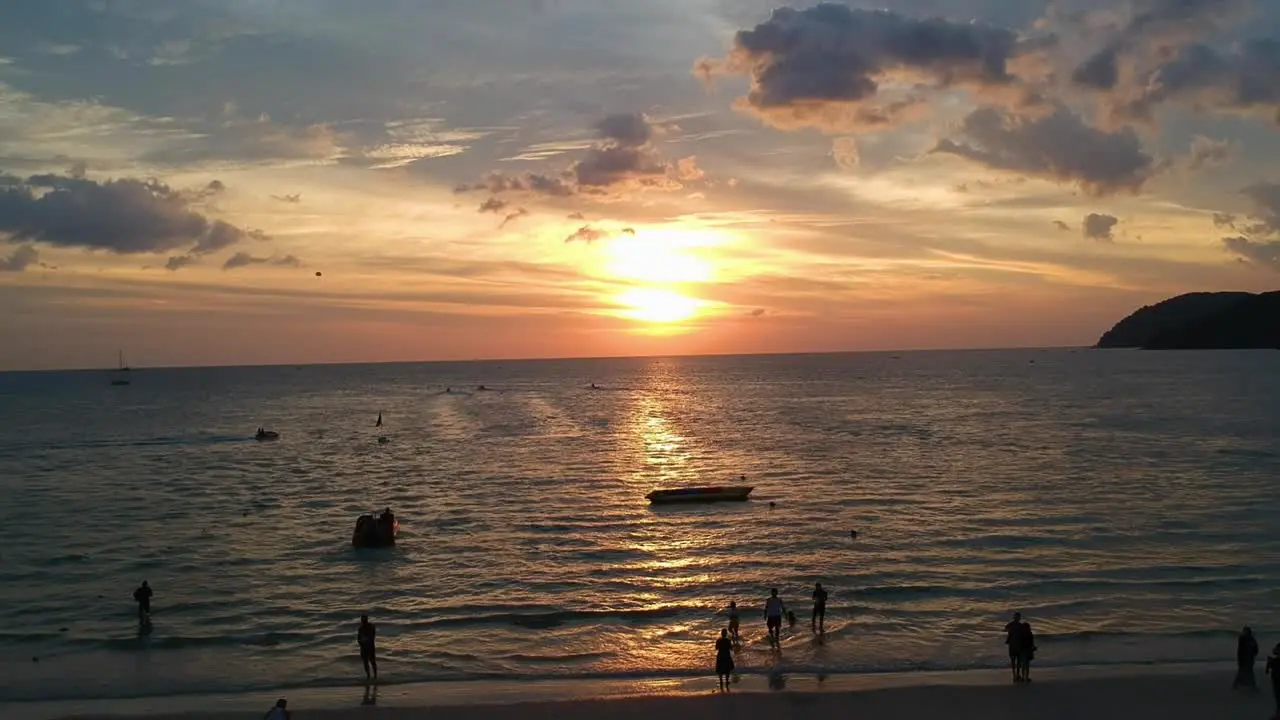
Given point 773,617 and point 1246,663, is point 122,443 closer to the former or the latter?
point 773,617

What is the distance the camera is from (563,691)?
21688 mm

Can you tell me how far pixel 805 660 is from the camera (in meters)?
23.4

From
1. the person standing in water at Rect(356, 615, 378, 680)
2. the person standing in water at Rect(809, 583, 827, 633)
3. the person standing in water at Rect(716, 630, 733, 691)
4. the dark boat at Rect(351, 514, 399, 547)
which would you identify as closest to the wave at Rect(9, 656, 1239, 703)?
the person standing in water at Rect(356, 615, 378, 680)

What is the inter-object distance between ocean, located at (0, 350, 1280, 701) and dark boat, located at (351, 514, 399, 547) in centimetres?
89

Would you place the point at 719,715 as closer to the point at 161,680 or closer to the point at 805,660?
the point at 805,660


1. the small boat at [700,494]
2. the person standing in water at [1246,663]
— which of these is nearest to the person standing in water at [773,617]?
the person standing in water at [1246,663]

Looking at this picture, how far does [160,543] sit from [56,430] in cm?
8742

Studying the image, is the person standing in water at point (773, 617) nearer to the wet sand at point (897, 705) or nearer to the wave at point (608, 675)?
the wave at point (608, 675)

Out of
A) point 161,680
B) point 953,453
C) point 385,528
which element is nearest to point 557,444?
point 953,453

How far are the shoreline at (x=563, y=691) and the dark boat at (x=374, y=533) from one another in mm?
16211

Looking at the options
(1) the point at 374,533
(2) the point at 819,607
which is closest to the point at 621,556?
(1) the point at 374,533

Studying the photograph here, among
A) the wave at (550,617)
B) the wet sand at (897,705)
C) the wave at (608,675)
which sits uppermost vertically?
the wet sand at (897,705)

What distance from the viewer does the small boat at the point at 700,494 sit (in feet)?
164

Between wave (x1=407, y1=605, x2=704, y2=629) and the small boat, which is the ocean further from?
the small boat
